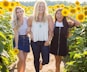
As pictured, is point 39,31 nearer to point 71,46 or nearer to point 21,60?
point 21,60

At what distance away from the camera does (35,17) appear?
540cm

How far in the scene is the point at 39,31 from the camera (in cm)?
550

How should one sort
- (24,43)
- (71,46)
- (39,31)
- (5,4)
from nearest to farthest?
1. (71,46)
2. (39,31)
3. (24,43)
4. (5,4)

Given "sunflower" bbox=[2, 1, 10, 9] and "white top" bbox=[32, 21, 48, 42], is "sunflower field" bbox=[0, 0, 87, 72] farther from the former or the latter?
"white top" bbox=[32, 21, 48, 42]

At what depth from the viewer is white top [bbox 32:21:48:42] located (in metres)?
5.45

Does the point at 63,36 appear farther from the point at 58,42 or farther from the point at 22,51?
the point at 22,51

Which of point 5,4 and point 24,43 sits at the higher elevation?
point 5,4

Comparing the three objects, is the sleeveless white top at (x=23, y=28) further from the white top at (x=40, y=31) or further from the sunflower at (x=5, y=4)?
the sunflower at (x=5, y=4)

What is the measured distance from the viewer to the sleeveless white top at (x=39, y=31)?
5.45 metres

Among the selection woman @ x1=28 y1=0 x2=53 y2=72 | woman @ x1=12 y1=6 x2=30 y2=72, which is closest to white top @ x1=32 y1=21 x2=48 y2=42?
woman @ x1=28 y1=0 x2=53 y2=72

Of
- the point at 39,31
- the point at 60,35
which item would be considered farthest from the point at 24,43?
the point at 60,35

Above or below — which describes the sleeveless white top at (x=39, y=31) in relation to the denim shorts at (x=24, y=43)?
above

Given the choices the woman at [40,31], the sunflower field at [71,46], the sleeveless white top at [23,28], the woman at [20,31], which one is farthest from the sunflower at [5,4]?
the woman at [40,31]

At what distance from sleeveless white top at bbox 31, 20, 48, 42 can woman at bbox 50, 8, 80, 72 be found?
22 centimetres
